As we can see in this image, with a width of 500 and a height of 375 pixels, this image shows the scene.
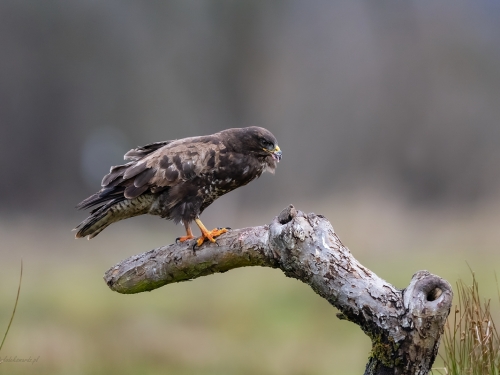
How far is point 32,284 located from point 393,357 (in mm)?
3795

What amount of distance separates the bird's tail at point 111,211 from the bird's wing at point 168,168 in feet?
0.32

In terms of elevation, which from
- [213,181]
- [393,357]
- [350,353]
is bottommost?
[393,357]

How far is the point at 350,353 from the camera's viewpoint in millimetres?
4066

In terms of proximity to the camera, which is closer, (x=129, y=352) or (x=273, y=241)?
(x=273, y=241)

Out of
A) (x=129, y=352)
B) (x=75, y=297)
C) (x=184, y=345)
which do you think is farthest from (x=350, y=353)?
(x=75, y=297)

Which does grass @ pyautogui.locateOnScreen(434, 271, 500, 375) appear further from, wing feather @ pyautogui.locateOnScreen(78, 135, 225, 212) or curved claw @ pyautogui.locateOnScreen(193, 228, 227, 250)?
wing feather @ pyautogui.locateOnScreen(78, 135, 225, 212)

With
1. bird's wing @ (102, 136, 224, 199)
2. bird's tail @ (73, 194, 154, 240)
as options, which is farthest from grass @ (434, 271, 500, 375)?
bird's tail @ (73, 194, 154, 240)

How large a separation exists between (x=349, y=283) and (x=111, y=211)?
1.71m

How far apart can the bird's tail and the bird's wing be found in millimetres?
96

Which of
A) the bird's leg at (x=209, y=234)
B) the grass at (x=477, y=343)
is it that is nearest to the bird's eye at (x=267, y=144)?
the bird's leg at (x=209, y=234)

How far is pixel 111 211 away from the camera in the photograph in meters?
3.32

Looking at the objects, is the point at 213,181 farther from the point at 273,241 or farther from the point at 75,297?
the point at 75,297

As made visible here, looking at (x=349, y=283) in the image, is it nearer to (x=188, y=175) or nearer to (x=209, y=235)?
(x=209, y=235)

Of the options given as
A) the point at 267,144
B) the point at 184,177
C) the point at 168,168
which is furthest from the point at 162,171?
the point at 267,144
